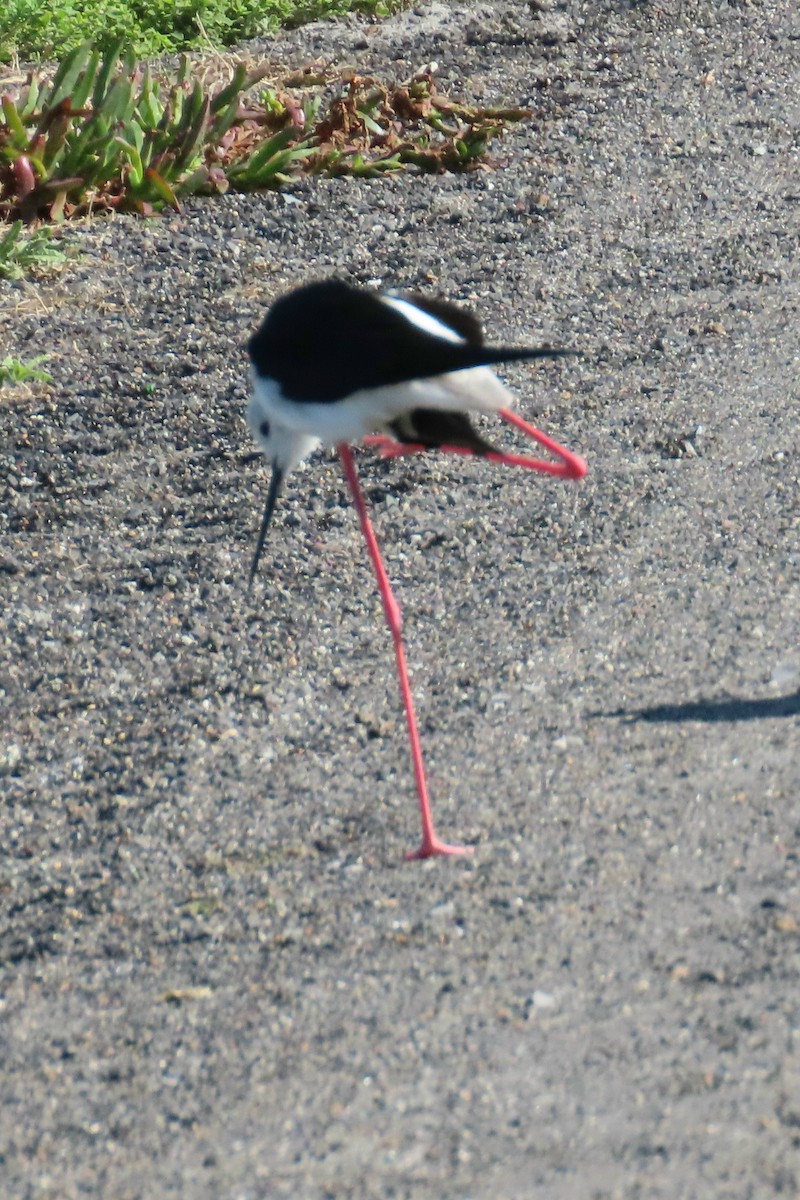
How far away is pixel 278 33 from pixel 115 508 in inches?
164

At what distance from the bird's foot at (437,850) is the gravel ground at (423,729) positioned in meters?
0.03

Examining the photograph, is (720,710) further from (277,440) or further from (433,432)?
(277,440)

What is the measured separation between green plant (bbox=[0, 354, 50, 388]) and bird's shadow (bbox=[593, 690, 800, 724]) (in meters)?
2.47

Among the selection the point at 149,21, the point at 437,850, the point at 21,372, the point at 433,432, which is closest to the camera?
the point at 437,850

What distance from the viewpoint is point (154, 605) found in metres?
4.10

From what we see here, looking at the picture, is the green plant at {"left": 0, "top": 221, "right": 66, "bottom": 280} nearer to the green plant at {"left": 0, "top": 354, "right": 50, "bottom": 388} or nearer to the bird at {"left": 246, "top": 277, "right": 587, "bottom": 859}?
the green plant at {"left": 0, "top": 354, "right": 50, "bottom": 388}

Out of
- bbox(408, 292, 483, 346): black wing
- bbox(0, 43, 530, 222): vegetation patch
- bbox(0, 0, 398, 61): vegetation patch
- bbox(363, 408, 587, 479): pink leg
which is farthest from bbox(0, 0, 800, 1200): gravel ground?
bbox(0, 0, 398, 61): vegetation patch

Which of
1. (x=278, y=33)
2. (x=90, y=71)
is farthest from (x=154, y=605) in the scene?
(x=278, y=33)

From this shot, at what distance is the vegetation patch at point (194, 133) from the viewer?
5.77 metres

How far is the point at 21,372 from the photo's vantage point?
4887 mm

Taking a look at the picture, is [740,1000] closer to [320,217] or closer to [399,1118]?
[399,1118]

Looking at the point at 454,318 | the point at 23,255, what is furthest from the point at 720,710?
the point at 23,255

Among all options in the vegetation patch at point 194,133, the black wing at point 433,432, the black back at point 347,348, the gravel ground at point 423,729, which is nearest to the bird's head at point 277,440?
→ the black back at point 347,348

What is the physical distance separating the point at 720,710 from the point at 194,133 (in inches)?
150
